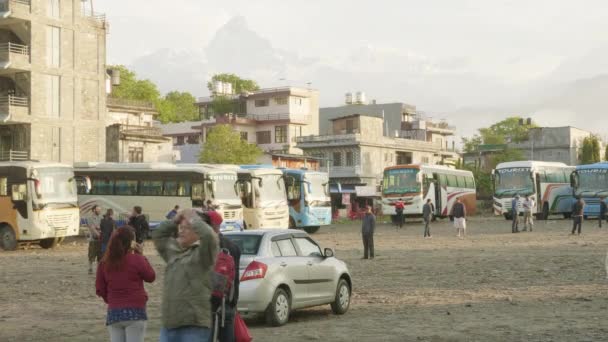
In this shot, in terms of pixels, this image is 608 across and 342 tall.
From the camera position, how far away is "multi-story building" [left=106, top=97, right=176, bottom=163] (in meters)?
70.1

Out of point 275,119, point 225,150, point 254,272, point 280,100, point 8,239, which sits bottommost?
point 8,239

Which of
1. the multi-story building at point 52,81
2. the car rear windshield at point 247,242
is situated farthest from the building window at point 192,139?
the car rear windshield at point 247,242

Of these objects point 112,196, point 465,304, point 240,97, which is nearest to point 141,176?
point 112,196

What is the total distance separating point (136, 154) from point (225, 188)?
2890 cm

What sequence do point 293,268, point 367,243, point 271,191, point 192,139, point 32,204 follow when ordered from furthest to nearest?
point 192,139 → point 271,191 → point 32,204 → point 367,243 → point 293,268

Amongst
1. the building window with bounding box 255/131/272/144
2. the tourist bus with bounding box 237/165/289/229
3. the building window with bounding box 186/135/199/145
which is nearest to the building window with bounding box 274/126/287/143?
the building window with bounding box 255/131/272/144

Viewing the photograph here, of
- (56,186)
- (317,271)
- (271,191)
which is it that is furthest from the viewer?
(271,191)

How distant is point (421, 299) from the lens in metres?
18.8

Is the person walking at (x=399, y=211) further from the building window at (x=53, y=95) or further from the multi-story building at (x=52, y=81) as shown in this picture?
the building window at (x=53, y=95)

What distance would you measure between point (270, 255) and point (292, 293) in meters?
0.81

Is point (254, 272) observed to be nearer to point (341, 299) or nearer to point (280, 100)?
point (341, 299)

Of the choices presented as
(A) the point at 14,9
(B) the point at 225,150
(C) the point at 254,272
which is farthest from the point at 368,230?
(B) the point at 225,150

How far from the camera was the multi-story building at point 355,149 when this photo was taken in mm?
91125

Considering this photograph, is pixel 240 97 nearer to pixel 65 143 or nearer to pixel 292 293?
Answer: pixel 65 143
